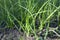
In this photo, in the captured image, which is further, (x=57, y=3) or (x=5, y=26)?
(x=57, y=3)

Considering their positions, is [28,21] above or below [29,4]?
below

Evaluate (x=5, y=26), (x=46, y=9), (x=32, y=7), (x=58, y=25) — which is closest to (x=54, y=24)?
(x=58, y=25)

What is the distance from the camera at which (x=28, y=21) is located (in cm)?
163

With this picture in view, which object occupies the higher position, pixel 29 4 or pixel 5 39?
pixel 29 4

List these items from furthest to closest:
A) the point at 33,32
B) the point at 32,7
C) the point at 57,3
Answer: the point at 57,3 → the point at 32,7 → the point at 33,32

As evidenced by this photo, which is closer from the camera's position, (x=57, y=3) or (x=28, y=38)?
(x=28, y=38)

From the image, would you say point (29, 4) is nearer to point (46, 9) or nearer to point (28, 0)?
point (28, 0)

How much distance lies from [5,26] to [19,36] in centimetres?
19

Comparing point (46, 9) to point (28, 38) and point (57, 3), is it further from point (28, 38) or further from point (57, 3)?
point (28, 38)

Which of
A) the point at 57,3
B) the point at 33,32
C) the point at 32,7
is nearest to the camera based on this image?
the point at 33,32

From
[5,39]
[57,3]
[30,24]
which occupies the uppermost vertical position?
[57,3]

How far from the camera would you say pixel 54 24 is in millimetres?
1794

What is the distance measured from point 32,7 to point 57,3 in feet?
1.10

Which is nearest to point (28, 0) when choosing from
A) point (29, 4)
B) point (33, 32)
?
point (29, 4)
